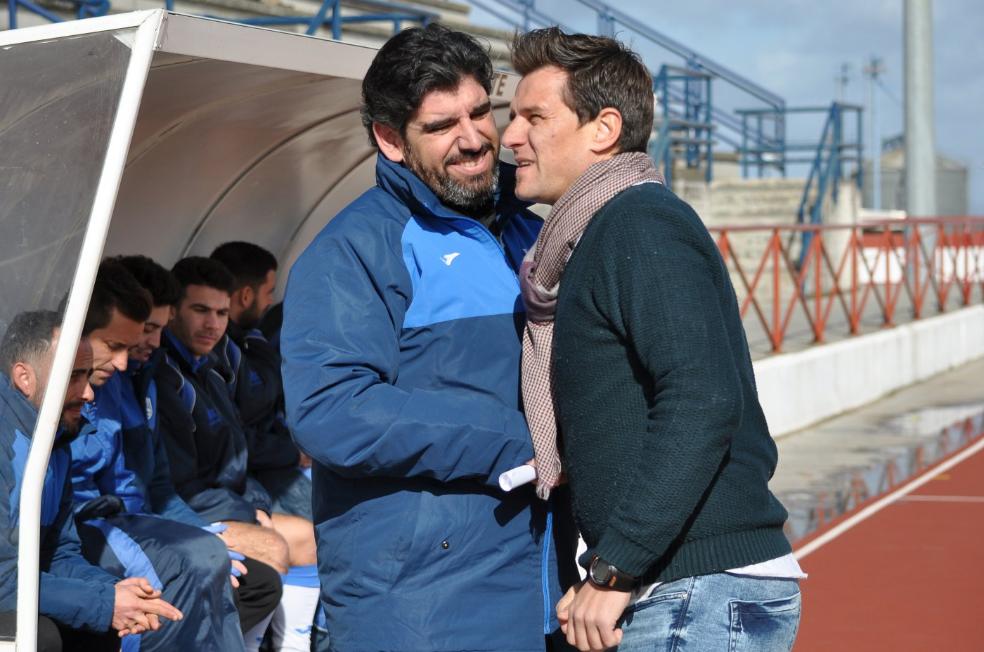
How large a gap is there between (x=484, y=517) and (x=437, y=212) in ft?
2.10

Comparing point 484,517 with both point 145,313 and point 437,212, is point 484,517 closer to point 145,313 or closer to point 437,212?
point 437,212

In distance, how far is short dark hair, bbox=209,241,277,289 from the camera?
5.61 meters

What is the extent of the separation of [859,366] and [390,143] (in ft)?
35.3

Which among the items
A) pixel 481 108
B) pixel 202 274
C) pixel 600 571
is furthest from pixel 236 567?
pixel 600 571

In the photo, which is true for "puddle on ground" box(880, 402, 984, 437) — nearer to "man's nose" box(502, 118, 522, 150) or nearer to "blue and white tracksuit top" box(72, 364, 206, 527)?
"blue and white tracksuit top" box(72, 364, 206, 527)

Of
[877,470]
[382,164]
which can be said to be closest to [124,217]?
[382,164]

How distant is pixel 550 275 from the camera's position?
2512 mm

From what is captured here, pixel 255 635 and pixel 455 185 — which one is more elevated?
pixel 455 185

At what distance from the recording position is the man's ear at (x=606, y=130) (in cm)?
247

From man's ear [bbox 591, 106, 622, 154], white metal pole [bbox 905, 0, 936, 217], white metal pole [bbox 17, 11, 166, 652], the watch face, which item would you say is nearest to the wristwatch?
the watch face

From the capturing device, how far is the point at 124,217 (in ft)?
17.6

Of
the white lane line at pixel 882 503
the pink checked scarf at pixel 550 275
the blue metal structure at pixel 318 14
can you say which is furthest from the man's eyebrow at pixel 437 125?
the blue metal structure at pixel 318 14

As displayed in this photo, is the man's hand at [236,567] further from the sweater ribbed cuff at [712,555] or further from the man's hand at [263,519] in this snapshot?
the sweater ribbed cuff at [712,555]

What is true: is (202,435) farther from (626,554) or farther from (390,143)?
(626,554)
